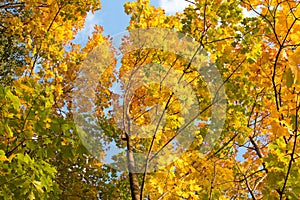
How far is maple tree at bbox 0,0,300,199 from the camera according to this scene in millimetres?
3693

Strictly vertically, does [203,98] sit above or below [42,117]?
above

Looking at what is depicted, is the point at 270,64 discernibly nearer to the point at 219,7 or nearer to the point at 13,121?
the point at 219,7

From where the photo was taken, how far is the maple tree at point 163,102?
369 centimetres

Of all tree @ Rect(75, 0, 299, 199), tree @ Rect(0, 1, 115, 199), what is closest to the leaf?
tree @ Rect(0, 1, 115, 199)

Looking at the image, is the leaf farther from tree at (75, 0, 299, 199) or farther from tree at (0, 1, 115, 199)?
tree at (75, 0, 299, 199)

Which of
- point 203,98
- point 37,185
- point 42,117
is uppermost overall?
point 203,98

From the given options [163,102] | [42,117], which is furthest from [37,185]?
[163,102]

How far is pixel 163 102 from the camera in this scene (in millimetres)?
5695

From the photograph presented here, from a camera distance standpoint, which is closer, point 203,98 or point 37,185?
point 37,185

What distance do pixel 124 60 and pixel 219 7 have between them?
2.73 metres

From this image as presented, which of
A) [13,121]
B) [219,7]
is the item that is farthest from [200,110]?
[13,121]

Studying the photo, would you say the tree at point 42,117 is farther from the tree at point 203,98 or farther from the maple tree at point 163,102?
the tree at point 203,98

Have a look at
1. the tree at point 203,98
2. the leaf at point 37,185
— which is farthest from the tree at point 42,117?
the tree at point 203,98

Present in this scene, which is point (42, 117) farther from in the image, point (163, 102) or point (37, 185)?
point (163, 102)
